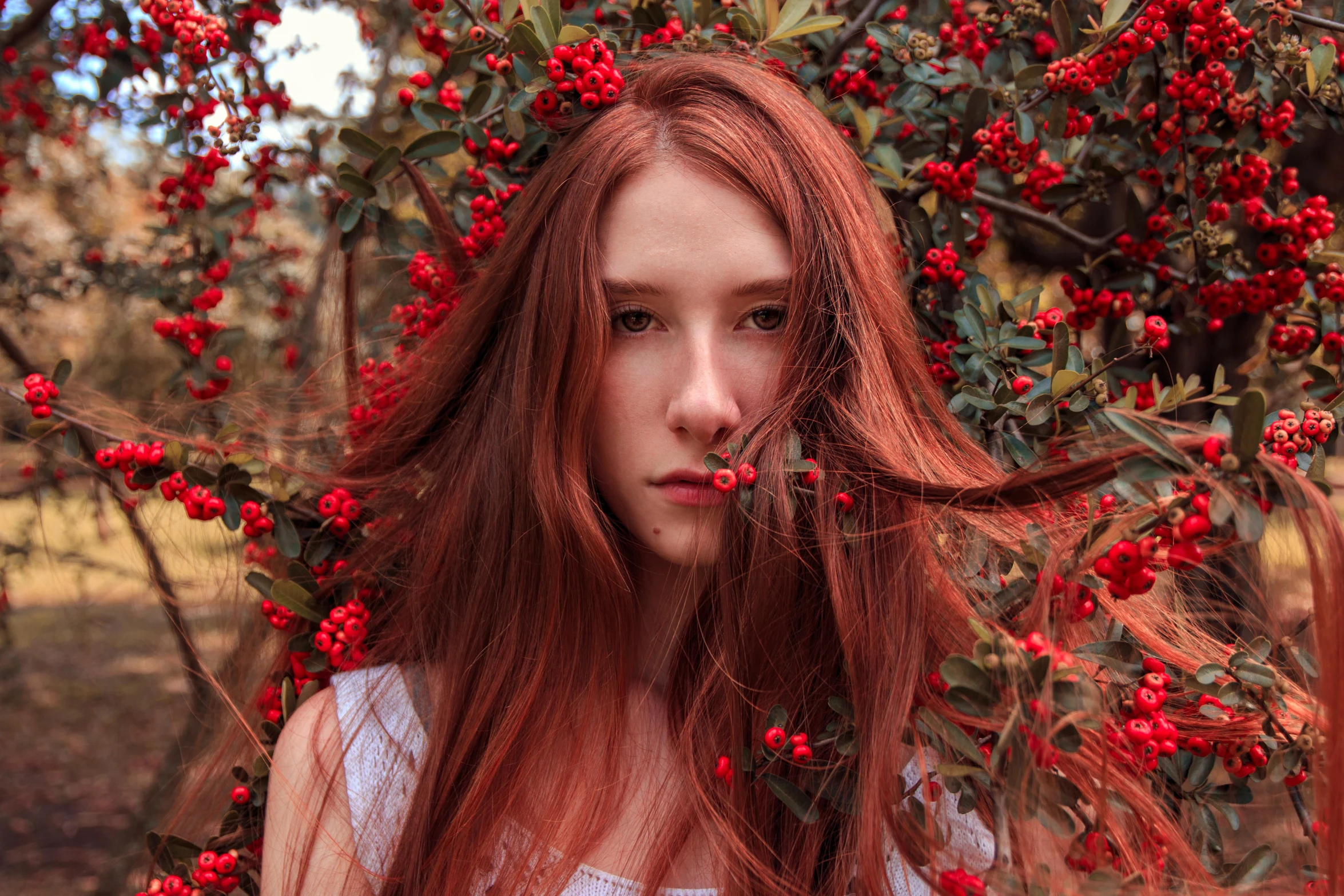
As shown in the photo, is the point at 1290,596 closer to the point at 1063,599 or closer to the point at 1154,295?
the point at 1154,295

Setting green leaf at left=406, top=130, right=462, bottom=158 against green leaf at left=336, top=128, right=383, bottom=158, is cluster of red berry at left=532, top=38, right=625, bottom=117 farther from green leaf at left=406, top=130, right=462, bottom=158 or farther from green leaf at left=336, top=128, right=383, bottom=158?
green leaf at left=336, top=128, right=383, bottom=158

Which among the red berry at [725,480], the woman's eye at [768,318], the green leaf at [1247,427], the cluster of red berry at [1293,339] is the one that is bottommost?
the cluster of red berry at [1293,339]

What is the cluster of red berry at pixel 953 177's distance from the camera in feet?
5.74

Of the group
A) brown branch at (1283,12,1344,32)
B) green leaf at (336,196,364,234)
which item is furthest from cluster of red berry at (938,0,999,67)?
green leaf at (336,196,364,234)

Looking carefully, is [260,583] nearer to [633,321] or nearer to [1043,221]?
[633,321]

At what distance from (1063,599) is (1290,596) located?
0.86m

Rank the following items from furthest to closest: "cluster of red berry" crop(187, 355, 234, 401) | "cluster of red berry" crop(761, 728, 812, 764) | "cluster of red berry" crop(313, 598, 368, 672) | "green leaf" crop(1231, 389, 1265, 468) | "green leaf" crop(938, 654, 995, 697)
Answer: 1. "cluster of red berry" crop(187, 355, 234, 401)
2. "cluster of red berry" crop(313, 598, 368, 672)
3. "cluster of red berry" crop(761, 728, 812, 764)
4. "green leaf" crop(938, 654, 995, 697)
5. "green leaf" crop(1231, 389, 1265, 468)

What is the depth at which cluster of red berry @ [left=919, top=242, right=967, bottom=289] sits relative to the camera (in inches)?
68.9

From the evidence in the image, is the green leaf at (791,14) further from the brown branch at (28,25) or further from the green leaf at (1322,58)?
the brown branch at (28,25)

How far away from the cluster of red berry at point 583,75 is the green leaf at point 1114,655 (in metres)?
1.13

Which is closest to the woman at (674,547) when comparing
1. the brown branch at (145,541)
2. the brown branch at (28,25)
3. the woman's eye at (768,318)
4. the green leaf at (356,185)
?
the woman's eye at (768,318)

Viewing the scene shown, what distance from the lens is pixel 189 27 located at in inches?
69.1

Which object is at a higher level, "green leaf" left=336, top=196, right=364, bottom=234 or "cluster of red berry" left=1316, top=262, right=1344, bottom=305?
"green leaf" left=336, top=196, right=364, bottom=234

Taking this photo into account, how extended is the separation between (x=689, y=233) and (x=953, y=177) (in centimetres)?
57
